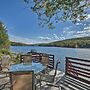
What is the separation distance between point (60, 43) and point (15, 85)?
102 m

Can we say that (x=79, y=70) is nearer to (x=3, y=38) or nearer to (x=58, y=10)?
(x=58, y=10)

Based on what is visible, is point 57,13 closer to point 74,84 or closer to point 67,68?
point 67,68

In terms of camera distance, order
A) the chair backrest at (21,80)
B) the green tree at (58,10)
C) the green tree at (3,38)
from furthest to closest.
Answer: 1. the green tree at (3,38)
2. the green tree at (58,10)
3. the chair backrest at (21,80)

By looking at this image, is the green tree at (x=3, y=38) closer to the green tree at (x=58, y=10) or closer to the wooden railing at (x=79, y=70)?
the green tree at (x=58, y=10)

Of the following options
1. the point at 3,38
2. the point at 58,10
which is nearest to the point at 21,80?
the point at 58,10

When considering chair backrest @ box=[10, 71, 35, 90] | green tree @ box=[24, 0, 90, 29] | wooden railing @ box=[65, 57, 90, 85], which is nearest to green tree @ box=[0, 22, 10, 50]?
green tree @ box=[24, 0, 90, 29]

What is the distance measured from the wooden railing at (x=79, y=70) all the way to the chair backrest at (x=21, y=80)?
4211 millimetres

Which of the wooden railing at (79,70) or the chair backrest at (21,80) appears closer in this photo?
the chair backrest at (21,80)

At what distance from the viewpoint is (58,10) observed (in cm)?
984

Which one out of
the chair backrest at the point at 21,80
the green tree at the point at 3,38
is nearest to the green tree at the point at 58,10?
the chair backrest at the point at 21,80

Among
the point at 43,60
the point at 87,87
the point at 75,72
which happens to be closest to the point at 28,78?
the point at 87,87

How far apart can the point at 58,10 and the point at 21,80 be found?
6338mm

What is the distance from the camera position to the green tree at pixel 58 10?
9.15m

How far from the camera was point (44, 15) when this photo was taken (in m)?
10.5
